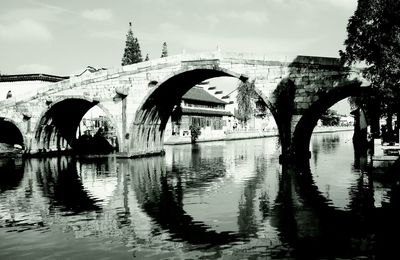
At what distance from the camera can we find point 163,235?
1127 centimetres

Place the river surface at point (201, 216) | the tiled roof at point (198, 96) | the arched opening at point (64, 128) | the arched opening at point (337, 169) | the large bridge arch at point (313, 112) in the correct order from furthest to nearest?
the tiled roof at point (198, 96) → the arched opening at point (64, 128) → the large bridge arch at point (313, 112) → the arched opening at point (337, 169) → the river surface at point (201, 216)

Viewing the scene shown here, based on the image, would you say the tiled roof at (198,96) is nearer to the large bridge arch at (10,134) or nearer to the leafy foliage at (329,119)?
the large bridge arch at (10,134)

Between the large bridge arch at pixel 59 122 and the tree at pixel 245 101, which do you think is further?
the tree at pixel 245 101

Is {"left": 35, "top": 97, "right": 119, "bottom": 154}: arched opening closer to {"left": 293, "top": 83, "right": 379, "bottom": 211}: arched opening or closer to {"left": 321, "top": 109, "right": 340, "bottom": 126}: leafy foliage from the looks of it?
{"left": 293, "top": 83, "right": 379, "bottom": 211}: arched opening

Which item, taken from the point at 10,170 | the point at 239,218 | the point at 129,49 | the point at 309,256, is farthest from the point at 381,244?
the point at 129,49

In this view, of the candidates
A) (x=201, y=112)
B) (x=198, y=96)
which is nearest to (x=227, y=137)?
(x=201, y=112)

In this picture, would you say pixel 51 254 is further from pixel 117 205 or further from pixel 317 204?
pixel 317 204

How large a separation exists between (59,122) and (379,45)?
93.6 feet

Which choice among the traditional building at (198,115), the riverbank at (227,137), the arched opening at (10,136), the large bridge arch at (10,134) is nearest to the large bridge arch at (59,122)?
the arched opening at (10,136)

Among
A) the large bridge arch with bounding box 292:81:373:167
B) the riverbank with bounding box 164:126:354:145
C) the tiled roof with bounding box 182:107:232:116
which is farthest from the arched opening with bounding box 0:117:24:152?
the large bridge arch with bounding box 292:81:373:167

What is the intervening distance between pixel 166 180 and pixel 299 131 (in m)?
8.80

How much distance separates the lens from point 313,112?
1032 inches

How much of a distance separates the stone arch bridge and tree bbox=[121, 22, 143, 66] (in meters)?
26.4

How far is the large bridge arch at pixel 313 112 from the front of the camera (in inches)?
964
